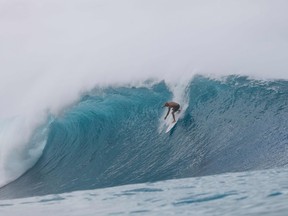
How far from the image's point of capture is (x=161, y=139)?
11.9 metres

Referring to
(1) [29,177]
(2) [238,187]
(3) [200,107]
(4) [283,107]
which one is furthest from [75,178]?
(2) [238,187]

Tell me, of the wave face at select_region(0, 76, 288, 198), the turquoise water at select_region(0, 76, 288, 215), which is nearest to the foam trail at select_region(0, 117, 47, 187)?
the turquoise water at select_region(0, 76, 288, 215)

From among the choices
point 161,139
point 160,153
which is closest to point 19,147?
point 161,139

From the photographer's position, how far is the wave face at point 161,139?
10.2 m

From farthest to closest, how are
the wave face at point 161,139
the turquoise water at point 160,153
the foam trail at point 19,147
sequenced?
the foam trail at point 19,147, the wave face at point 161,139, the turquoise water at point 160,153

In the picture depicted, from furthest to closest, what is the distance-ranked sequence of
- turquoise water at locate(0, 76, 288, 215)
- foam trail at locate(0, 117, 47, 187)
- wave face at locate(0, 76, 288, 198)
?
1. foam trail at locate(0, 117, 47, 187)
2. wave face at locate(0, 76, 288, 198)
3. turquoise water at locate(0, 76, 288, 215)

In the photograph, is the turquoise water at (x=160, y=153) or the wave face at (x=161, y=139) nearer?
the turquoise water at (x=160, y=153)

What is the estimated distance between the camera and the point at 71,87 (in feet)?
52.7

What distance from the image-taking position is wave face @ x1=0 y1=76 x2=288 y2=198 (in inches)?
402

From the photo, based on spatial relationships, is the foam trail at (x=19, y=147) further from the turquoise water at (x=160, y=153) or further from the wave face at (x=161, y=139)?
the wave face at (x=161, y=139)

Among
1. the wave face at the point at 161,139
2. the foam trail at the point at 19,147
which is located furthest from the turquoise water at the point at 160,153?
the foam trail at the point at 19,147

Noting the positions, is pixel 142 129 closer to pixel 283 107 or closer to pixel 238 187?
pixel 283 107

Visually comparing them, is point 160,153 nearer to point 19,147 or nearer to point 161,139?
point 161,139

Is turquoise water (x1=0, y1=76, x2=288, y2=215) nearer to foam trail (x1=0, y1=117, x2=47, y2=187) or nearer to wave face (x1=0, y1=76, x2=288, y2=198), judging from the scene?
wave face (x1=0, y1=76, x2=288, y2=198)
